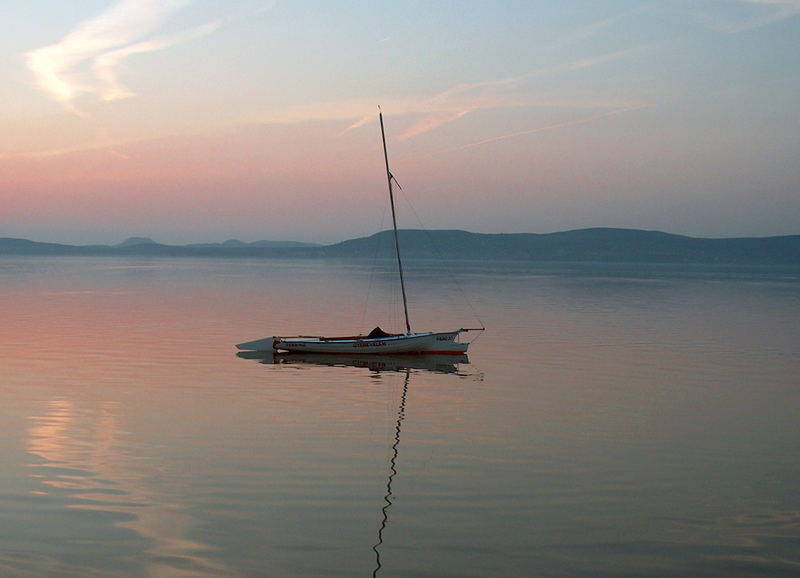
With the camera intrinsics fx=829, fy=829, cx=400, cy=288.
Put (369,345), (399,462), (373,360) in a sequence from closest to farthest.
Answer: (399,462)
(373,360)
(369,345)

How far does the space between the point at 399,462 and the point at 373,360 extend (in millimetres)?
23087

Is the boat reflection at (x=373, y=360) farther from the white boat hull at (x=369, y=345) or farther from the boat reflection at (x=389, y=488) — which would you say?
the boat reflection at (x=389, y=488)

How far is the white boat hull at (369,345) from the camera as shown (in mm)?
45750

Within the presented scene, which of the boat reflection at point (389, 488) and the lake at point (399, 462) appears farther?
the lake at point (399, 462)

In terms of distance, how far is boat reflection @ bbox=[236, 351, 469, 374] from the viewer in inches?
1679

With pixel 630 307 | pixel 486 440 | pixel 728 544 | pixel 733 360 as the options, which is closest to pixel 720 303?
pixel 630 307

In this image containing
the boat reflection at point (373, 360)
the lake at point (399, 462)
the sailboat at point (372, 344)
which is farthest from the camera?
the sailboat at point (372, 344)

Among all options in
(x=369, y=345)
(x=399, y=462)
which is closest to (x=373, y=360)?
(x=369, y=345)

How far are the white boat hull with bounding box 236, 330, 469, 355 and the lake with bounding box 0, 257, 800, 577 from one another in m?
1.26

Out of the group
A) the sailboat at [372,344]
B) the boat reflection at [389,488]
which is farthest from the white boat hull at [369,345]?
the boat reflection at [389,488]

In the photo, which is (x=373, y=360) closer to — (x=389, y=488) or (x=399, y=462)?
(x=399, y=462)

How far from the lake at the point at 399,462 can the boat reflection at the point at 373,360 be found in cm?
39

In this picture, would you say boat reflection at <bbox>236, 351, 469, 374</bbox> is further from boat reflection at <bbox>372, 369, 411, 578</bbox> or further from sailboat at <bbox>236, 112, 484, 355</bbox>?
boat reflection at <bbox>372, 369, 411, 578</bbox>

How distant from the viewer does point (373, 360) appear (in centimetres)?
4506
